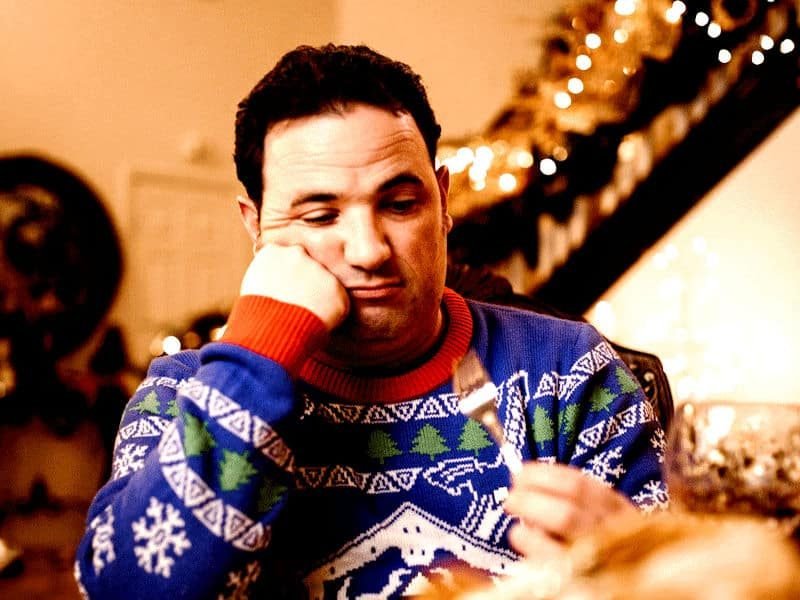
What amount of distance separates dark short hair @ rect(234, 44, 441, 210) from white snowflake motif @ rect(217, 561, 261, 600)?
0.58 metres

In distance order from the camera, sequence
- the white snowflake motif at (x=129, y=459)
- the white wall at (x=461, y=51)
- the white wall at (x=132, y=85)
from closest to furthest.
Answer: the white snowflake motif at (x=129, y=459)
the white wall at (x=132, y=85)
the white wall at (x=461, y=51)

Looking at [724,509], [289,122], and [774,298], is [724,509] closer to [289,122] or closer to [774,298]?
[289,122]

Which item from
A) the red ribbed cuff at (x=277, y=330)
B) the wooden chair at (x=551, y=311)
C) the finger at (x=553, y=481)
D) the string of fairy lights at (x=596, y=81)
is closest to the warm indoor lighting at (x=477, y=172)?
the string of fairy lights at (x=596, y=81)

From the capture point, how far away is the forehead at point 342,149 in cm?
100

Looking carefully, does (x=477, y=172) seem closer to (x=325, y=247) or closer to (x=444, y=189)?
(x=444, y=189)

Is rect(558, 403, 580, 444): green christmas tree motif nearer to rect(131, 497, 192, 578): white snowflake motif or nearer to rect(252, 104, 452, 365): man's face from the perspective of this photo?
rect(252, 104, 452, 365): man's face

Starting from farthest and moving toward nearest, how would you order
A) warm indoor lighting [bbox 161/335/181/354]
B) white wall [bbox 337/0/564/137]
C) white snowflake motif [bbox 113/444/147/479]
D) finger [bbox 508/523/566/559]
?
white wall [bbox 337/0/564/137] < warm indoor lighting [bbox 161/335/181/354] < white snowflake motif [bbox 113/444/147/479] < finger [bbox 508/523/566/559]

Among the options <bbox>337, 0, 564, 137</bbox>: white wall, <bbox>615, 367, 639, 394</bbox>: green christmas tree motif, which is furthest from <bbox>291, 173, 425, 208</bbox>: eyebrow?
<bbox>337, 0, 564, 137</bbox>: white wall

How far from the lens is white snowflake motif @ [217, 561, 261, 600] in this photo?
80 cm

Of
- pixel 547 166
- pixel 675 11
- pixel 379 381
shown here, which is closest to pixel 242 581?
pixel 379 381

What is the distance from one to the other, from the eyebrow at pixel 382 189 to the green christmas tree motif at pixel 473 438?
36 cm

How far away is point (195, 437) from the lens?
2.62ft

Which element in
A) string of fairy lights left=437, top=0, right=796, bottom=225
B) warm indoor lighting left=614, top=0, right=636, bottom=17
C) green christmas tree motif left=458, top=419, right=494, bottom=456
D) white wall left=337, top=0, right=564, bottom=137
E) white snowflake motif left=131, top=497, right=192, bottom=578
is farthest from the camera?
white wall left=337, top=0, right=564, bottom=137

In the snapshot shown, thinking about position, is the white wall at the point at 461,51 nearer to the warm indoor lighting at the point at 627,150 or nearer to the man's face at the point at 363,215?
the warm indoor lighting at the point at 627,150
